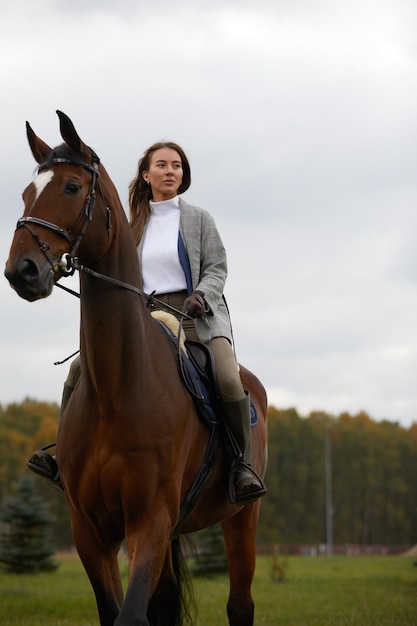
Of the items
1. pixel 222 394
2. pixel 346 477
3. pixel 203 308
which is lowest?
pixel 222 394

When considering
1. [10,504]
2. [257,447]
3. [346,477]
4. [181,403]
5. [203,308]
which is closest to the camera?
[181,403]

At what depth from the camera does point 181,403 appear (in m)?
6.46

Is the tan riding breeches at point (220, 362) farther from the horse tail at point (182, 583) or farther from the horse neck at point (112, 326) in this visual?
the horse tail at point (182, 583)

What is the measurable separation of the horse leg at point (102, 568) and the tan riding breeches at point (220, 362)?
1231 mm

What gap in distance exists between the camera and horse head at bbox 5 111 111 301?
204 inches

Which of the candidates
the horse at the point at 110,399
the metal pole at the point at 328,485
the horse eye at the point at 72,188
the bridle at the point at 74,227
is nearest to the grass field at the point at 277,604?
the horse at the point at 110,399

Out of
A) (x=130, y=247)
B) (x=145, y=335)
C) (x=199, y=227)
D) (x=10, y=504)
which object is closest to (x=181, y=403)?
(x=145, y=335)

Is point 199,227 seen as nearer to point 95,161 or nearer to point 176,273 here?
point 176,273

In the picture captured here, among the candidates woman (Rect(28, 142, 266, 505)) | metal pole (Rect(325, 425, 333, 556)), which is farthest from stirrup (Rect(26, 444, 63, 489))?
metal pole (Rect(325, 425, 333, 556))

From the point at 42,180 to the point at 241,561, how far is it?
440 centimetres

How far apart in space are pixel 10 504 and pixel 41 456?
24.8 m

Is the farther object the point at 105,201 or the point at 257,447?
the point at 257,447

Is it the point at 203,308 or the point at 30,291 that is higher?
the point at 203,308

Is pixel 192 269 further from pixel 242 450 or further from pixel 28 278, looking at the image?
→ pixel 28 278
